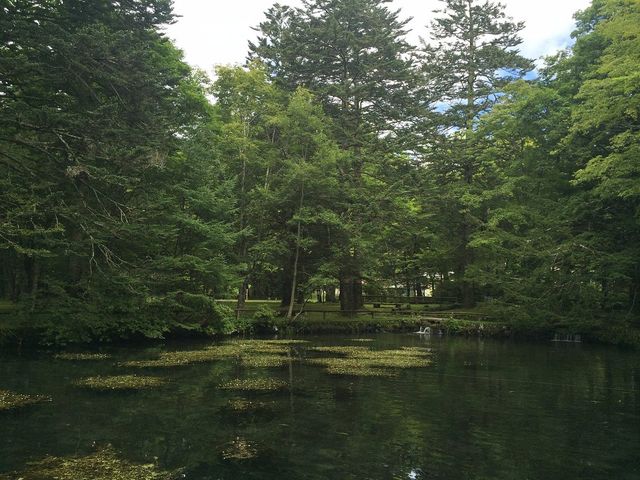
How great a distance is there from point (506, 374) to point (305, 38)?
28.4m

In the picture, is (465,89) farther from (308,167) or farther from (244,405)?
(244,405)

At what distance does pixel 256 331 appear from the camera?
29.9m

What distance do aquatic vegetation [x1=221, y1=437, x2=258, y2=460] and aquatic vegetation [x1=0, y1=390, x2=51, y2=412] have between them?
5369 millimetres

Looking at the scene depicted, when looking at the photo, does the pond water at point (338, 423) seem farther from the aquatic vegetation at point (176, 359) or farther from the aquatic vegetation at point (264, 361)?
the aquatic vegetation at point (264, 361)

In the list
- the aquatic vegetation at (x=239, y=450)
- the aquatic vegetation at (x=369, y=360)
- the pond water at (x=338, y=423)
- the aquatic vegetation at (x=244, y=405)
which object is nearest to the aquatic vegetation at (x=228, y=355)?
the pond water at (x=338, y=423)

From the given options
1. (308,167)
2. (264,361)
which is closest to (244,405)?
(264,361)

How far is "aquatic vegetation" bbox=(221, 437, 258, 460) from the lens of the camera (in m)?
7.92

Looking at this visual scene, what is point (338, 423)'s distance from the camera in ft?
33.1

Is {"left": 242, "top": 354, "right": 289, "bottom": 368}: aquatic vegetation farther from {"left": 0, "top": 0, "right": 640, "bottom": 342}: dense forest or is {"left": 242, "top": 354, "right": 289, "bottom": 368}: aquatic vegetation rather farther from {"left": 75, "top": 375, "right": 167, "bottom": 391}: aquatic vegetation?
{"left": 0, "top": 0, "right": 640, "bottom": 342}: dense forest

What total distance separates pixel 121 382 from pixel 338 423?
22.1 feet

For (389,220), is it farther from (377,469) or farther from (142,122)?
(377,469)

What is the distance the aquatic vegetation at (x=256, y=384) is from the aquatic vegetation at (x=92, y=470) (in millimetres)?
5680

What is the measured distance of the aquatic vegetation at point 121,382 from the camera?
1281 centimetres

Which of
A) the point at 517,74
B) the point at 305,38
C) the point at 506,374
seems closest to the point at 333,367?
the point at 506,374
